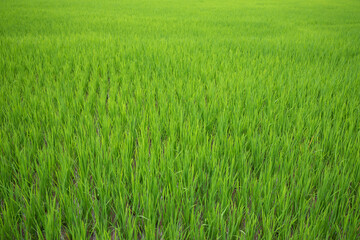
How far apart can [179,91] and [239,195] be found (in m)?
1.07

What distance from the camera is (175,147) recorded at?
1.14 meters

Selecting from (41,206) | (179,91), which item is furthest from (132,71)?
(41,206)

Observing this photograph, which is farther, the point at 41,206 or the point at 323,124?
the point at 323,124

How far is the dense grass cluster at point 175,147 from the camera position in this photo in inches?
27.8

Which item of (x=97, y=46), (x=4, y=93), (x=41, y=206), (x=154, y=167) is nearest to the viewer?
(x=41, y=206)

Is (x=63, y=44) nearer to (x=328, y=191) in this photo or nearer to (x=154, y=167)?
(x=154, y=167)

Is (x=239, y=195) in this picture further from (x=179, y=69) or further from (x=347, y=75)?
(x=347, y=75)

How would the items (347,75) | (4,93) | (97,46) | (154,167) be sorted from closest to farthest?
(154,167)
(4,93)
(347,75)
(97,46)

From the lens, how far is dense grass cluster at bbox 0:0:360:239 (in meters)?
0.71

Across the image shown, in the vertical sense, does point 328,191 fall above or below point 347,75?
below

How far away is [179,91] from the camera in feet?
5.58

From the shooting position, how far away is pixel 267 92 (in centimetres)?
170

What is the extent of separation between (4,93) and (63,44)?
1892mm

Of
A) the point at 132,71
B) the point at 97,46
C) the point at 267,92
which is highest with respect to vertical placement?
the point at 97,46
